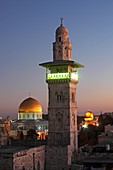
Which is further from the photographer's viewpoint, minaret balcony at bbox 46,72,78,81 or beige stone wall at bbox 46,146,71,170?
minaret balcony at bbox 46,72,78,81

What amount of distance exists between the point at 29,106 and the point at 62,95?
112ft

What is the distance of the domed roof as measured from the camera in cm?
6831

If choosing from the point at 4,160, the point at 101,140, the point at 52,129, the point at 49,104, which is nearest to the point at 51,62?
the point at 49,104

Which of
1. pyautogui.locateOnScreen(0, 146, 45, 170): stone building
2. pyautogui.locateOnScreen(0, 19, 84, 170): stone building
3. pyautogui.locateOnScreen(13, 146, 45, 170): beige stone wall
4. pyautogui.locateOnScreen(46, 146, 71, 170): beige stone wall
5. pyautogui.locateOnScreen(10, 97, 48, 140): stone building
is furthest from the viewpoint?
pyautogui.locateOnScreen(10, 97, 48, 140): stone building

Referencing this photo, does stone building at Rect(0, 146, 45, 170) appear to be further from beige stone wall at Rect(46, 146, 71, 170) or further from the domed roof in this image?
the domed roof

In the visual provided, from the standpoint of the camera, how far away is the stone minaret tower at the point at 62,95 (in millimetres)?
34275

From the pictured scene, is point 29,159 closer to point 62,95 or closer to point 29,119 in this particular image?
point 62,95

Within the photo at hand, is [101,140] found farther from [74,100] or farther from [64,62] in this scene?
[64,62]

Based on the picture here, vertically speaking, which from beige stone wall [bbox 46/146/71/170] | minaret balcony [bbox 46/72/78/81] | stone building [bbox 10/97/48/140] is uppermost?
minaret balcony [bbox 46/72/78/81]

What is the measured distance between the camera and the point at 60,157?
1275 inches

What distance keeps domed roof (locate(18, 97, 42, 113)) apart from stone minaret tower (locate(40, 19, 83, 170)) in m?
33.1

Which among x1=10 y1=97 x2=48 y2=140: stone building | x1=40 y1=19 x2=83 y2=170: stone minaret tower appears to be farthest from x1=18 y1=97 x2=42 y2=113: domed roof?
x1=40 y1=19 x2=83 y2=170: stone minaret tower

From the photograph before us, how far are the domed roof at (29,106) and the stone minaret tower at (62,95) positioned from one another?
33.1 metres

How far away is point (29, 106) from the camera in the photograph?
68.3 metres
